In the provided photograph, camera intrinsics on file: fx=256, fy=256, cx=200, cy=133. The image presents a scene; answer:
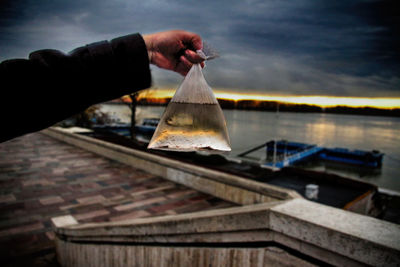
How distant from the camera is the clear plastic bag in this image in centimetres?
97

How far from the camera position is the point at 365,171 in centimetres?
3553

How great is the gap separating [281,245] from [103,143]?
10.4m

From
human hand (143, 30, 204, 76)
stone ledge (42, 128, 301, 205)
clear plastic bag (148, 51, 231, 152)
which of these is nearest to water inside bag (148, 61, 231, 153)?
clear plastic bag (148, 51, 231, 152)

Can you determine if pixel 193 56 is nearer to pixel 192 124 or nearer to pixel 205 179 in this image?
pixel 192 124

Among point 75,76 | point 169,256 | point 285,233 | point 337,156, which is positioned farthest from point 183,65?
point 337,156

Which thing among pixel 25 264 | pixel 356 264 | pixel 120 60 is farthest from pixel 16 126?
pixel 25 264

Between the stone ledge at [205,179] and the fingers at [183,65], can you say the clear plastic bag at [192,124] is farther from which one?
the stone ledge at [205,179]

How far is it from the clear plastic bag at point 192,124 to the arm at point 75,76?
0.16 metres

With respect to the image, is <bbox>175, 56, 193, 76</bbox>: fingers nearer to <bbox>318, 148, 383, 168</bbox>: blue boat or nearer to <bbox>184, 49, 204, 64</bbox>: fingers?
<bbox>184, 49, 204, 64</bbox>: fingers

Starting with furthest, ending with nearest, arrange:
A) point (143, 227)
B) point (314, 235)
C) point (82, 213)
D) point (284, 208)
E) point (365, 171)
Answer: point (365, 171) → point (82, 213) → point (143, 227) → point (284, 208) → point (314, 235)

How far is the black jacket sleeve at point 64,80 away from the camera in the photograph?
2.85ft

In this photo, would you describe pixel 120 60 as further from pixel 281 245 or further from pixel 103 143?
pixel 103 143

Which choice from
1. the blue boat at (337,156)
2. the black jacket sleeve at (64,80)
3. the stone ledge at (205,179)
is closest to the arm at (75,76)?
the black jacket sleeve at (64,80)

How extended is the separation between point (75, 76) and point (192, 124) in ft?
1.54
